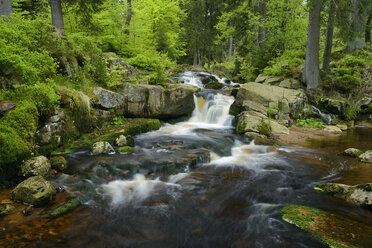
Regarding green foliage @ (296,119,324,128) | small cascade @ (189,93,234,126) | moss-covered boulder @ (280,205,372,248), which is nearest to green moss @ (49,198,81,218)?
moss-covered boulder @ (280,205,372,248)

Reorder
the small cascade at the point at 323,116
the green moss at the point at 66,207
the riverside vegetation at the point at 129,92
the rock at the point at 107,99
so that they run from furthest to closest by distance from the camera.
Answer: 1. the small cascade at the point at 323,116
2. the rock at the point at 107,99
3. the riverside vegetation at the point at 129,92
4. the green moss at the point at 66,207

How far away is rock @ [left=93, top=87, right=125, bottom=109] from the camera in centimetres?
911

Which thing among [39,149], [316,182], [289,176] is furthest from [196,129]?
[39,149]

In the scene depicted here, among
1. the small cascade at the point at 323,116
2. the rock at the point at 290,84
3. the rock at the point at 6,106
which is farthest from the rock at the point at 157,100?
the small cascade at the point at 323,116

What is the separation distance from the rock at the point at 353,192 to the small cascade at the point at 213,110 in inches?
289

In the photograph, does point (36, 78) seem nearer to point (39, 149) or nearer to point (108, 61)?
point (39, 149)

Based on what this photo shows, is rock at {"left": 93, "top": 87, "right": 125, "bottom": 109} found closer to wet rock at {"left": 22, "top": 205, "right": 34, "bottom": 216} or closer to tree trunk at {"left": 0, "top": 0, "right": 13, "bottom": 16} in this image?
tree trunk at {"left": 0, "top": 0, "right": 13, "bottom": 16}

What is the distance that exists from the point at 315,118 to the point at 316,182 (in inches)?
339

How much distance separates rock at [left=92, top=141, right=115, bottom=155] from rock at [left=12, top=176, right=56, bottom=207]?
259cm

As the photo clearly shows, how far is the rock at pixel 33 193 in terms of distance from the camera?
13.8 feet

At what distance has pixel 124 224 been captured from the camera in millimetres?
4168

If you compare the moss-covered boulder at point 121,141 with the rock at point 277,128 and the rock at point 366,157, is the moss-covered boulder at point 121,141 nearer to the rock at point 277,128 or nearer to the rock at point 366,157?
the rock at point 277,128

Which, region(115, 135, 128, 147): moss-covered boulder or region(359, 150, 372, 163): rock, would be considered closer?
region(359, 150, 372, 163): rock

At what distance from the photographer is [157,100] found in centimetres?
1075
